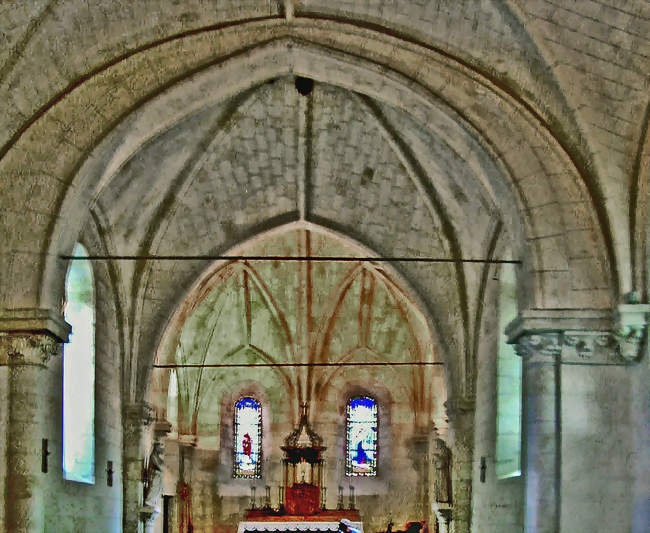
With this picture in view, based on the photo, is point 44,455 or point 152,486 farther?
point 152,486

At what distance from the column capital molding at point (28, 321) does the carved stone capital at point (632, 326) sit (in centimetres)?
643

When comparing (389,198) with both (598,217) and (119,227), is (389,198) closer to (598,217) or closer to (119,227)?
(119,227)

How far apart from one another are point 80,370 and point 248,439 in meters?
12.1

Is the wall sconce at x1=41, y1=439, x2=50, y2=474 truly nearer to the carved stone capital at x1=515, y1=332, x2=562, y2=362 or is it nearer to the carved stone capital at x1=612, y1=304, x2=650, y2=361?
the carved stone capital at x1=515, y1=332, x2=562, y2=362

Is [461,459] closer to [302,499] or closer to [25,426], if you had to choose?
[302,499]

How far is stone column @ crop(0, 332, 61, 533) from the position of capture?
1501cm

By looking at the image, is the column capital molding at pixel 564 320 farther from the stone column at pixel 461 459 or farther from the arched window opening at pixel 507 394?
the stone column at pixel 461 459

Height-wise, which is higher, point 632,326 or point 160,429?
point 632,326

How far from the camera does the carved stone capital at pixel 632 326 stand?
15023 mm

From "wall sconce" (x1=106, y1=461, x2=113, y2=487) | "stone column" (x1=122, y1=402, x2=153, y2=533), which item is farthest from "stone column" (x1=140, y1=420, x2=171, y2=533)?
"wall sconce" (x1=106, y1=461, x2=113, y2=487)

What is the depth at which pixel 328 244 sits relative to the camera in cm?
2872

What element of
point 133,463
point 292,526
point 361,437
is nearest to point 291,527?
point 292,526

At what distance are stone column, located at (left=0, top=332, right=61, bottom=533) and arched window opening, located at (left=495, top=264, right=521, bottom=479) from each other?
24.2 feet

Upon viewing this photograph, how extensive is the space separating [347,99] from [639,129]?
19.6 ft
